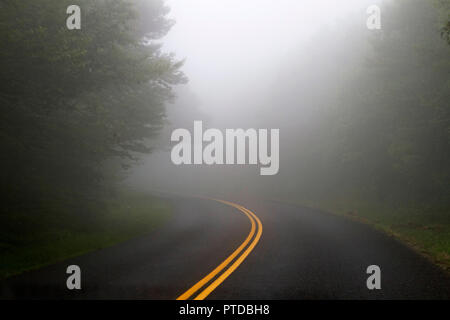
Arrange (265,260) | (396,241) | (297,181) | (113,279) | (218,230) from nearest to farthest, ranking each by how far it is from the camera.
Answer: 1. (113,279)
2. (265,260)
3. (396,241)
4. (218,230)
5. (297,181)

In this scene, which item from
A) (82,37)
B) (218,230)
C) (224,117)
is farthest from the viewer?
(224,117)

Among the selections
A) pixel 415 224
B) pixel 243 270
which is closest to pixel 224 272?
pixel 243 270

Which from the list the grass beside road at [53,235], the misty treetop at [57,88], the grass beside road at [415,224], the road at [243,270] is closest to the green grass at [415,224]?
the grass beside road at [415,224]

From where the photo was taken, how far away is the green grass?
9672 mm

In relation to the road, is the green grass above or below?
below

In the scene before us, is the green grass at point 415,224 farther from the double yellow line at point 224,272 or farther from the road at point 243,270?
the double yellow line at point 224,272

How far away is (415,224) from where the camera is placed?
46.7 ft

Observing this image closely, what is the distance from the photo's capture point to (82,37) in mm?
10359

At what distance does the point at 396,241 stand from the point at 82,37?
12326 mm

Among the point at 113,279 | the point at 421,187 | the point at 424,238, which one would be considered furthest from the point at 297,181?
the point at 113,279

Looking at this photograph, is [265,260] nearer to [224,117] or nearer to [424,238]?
[424,238]

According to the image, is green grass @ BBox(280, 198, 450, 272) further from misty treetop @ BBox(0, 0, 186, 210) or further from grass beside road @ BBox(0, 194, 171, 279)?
misty treetop @ BBox(0, 0, 186, 210)

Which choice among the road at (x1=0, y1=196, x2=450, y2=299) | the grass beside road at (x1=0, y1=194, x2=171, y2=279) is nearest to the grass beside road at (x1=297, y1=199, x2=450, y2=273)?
the road at (x1=0, y1=196, x2=450, y2=299)

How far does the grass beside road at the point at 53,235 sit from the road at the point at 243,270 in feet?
2.07
